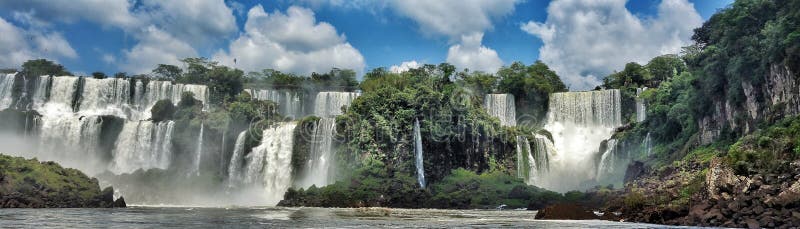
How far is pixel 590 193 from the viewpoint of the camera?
51344 millimetres

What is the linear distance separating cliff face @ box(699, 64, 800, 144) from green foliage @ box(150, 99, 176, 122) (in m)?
48.0

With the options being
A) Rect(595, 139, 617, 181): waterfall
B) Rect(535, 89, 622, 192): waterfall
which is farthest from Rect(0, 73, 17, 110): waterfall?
Rect(595, 139, 617, 181): waterfall

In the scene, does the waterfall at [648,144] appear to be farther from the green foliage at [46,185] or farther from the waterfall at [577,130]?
the green foliage at [46,185]

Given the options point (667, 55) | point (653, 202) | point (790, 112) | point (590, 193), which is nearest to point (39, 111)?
point (590, 193)

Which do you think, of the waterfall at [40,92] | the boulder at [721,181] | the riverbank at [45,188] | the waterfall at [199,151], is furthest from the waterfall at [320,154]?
the boulder at [721,181]

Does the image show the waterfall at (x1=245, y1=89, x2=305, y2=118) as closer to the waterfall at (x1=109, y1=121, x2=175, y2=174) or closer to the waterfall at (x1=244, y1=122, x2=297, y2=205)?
the waterfall at (x1=244, y1=122, x2=297, y2=205)

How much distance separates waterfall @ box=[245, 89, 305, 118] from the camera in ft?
255

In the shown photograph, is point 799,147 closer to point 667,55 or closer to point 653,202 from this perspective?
point 653,202

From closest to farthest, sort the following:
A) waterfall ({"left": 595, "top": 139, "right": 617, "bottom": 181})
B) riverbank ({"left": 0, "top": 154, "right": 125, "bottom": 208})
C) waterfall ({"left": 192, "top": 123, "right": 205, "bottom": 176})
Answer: riverbank ({"left": 0, "top": 154, "right": 125, "bottom": 208}) → waterfall ({"left": 192, "top": 123, "right": 205, "bottom": 176}) → waterfall ({"left": 595, "top": 139, "right": 617, "bottom": 181})

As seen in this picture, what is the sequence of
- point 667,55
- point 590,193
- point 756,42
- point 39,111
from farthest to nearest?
point 667,55
point 39,111
point 590,193
point 756,42

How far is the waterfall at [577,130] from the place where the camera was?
72000 mm

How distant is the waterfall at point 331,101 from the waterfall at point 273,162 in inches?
452

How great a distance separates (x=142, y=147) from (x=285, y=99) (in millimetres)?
18933

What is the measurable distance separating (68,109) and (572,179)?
2107 inches
